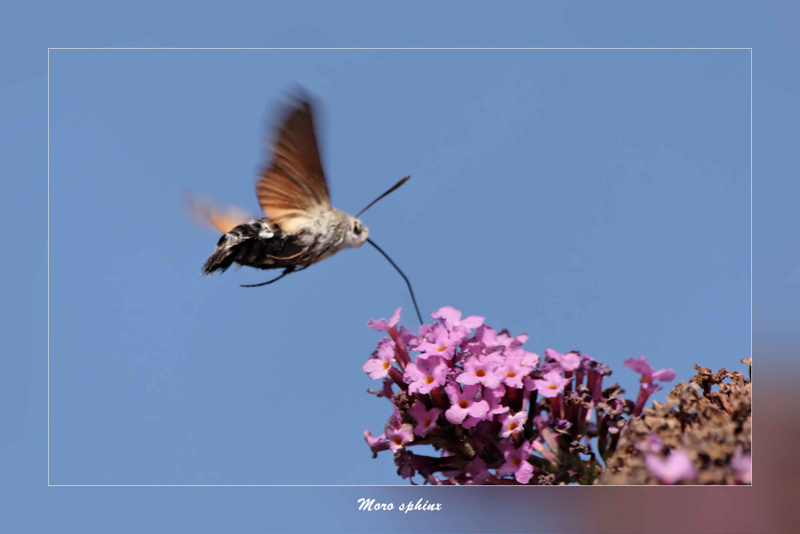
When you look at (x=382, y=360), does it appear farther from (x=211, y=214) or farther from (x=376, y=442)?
(x=211, y=214)

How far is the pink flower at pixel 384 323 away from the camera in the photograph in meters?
1.45

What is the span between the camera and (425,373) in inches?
52.7

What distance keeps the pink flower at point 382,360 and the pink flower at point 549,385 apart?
0.31m

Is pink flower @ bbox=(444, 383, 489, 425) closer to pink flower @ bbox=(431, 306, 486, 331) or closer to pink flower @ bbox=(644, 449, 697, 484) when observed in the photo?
pink flower @ bbox=(431, 306, 486, 331)

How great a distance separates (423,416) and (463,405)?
0.10 meters

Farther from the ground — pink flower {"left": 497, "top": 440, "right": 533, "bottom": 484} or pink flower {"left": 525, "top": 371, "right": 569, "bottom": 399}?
pink flower {"left": 525, "top": 371, "right": 569, "bottom": 399}

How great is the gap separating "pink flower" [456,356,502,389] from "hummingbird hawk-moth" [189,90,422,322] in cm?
51

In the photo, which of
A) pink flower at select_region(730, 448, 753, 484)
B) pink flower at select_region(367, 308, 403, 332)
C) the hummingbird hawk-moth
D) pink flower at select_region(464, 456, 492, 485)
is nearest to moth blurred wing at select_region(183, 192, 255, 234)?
the hummingbird hawk-moth

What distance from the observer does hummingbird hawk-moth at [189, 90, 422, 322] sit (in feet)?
5.25

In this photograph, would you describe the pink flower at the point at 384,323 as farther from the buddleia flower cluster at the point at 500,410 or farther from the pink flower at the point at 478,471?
the pink flower at the point at 478,471

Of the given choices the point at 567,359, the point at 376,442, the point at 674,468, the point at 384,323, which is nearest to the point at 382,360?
the point at 384,323

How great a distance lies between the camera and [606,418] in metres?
1.33

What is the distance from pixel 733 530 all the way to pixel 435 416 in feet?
2.14
